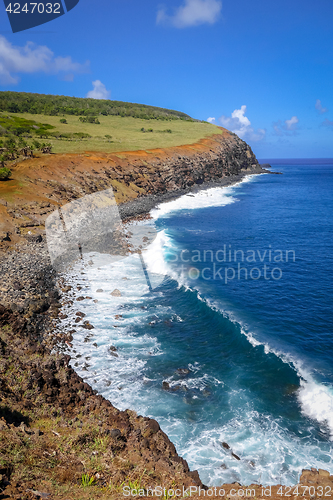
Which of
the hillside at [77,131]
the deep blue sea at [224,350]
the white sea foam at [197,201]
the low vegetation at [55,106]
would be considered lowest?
the deep blue sea at [224,350]

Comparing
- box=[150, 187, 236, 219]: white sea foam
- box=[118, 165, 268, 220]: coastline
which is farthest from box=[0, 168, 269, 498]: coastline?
box=[150, 187, 236, 219]: white sea foam

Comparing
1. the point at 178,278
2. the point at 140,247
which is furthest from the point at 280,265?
the point at 140,247

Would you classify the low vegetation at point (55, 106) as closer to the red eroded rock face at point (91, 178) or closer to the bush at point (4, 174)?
the red eroded rock face at point (91, 178)

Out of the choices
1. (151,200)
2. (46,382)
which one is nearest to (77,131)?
(151,200)

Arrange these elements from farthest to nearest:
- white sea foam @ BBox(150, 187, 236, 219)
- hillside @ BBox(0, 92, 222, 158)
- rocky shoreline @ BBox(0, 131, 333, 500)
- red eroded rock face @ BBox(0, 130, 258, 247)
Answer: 1. white sea foam @ BBox(150, 187, 236, 219)
2. hillside @ BBox(0, 92, 222, 158)
3. red eroded rock face @ BBox(0, 130, 258, 247)
4. rocky shoreline @ BBox(0, 131, 333, 500)

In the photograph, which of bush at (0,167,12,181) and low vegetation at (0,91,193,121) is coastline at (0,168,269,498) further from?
low vegetation at (0,91,193,121)

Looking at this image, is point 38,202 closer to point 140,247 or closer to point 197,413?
point 140,247

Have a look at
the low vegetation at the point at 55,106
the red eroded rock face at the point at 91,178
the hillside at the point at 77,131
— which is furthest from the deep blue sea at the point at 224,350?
the low vegetation at the point at 55,106

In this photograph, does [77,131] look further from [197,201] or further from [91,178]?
[197,201]
